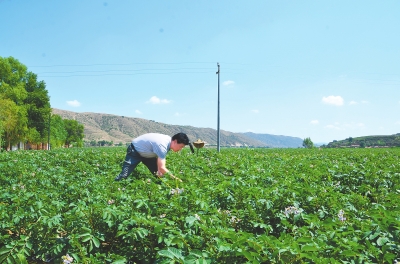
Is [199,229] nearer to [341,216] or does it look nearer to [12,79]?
[341,216]

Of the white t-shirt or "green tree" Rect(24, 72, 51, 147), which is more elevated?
"green tree" Rect(24, 72, 51, 147)

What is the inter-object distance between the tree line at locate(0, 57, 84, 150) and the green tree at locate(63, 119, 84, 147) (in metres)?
38.4

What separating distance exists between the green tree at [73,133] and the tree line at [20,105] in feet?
126

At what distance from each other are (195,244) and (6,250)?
1680mm

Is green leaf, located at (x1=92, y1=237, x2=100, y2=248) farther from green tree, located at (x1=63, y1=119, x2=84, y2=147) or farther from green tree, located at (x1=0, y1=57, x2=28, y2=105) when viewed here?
green tree, located at (x1=63, y1=119, x2=84, y2=147)

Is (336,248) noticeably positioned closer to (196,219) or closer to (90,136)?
(196,219)

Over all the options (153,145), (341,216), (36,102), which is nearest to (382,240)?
(341,216)

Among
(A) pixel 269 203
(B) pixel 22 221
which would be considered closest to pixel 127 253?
(B) pixel 22 221

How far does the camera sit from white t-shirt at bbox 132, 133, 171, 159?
5.71 metres

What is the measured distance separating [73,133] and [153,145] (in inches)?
3501

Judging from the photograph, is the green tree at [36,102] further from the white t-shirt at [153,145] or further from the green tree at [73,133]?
the green tree at [73,133]

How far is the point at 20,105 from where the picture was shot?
3675 centimetres

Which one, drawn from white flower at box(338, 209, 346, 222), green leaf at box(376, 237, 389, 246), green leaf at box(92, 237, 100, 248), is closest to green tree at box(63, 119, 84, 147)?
green leaf at box(92, 237, 100, 248)

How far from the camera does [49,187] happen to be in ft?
18.7
